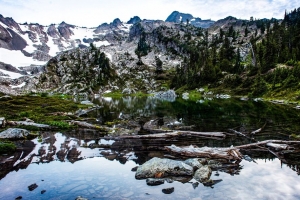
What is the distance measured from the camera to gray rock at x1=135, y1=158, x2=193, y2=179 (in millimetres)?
17828

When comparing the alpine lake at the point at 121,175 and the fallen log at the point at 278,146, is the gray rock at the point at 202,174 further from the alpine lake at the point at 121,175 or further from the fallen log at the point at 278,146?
the fallen log at the point at 278,146

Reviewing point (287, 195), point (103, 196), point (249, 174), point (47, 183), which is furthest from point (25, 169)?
point (287, 195)

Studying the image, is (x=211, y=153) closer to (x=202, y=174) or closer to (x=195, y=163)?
(x=195, y=163)

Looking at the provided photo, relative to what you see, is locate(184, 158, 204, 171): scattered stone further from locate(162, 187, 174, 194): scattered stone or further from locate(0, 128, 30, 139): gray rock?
locate(0, 128, 30, 139): gray rock

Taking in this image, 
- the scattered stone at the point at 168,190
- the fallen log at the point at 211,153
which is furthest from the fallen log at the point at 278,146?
the scattered stone at the point at 168,190

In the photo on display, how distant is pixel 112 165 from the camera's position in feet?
68.7

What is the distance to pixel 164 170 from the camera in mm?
17844

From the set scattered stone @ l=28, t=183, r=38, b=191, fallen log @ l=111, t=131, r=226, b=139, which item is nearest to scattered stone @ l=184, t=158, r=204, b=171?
fallen log @ l=111, t=131, r=226, b=139

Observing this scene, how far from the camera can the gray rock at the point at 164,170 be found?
58.5 ft

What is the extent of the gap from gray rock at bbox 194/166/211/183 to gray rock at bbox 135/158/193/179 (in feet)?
1.87

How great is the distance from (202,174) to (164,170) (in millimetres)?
2925

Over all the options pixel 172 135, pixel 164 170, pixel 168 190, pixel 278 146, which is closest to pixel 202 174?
pixel 164 170

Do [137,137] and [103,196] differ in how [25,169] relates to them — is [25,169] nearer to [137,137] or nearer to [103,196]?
[103,196]

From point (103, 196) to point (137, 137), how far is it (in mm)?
14517
